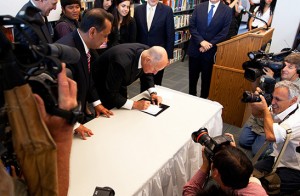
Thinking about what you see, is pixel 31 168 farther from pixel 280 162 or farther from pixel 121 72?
pixel 280 162

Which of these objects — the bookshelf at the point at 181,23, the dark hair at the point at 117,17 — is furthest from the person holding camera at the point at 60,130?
the bookshelf at the point at 181,23

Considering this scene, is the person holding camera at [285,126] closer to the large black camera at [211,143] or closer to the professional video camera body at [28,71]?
the large black camera at [211,143]

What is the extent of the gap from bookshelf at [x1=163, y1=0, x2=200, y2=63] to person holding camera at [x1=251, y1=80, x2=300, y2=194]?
10.8 feet

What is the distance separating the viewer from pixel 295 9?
13.9ft

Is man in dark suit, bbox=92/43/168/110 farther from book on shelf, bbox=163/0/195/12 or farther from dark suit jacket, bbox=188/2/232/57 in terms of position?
book on shelf, bbox=163/0/195/12

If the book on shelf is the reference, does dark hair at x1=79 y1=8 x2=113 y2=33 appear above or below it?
above

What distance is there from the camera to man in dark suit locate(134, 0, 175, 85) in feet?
10.0

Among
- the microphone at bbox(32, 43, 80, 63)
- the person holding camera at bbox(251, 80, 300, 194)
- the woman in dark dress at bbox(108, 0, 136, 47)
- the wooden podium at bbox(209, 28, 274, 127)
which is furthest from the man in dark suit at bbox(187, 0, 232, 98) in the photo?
the microphone at bbox(32, 43, 80, 63)

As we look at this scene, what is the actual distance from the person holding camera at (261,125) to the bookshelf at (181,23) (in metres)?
2.74

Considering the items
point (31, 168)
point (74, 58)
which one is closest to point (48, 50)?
point (74, 58)

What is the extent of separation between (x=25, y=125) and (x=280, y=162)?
1.76 m

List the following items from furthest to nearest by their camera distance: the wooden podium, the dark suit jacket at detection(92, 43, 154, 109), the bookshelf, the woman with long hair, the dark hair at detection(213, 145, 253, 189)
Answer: the bookshelf < the woman with long hair < the wooden podium < the dark suit jacket at detection(92, 43, 154, 109) < the dark hair at detection(213, 145, 253, 189)

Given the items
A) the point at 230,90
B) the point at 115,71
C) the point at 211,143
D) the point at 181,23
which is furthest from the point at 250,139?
the point at 181,23

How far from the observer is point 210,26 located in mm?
2996
